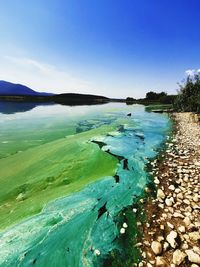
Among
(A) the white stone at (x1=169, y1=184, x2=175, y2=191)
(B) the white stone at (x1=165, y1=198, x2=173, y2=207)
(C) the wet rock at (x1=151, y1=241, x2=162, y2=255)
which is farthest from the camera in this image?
(A) the white stone at (x1=169, y1=184, x2=175, y2=191)

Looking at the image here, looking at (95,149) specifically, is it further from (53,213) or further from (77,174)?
(53,213)

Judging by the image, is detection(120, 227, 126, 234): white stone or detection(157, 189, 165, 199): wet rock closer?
detection(120, 227, 126, 234): white stone

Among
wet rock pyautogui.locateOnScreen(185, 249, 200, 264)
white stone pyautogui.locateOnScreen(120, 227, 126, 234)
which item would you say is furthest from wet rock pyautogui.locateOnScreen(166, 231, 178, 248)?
white stone pyautogui.locateOnScreen(120, 227, 126, 234)

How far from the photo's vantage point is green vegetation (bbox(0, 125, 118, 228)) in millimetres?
5829

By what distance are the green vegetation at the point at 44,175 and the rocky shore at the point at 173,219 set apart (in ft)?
7.71

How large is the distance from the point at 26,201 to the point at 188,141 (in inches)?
427

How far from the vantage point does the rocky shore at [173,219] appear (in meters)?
3.83

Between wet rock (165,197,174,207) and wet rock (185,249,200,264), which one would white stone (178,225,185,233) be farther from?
wet rock (165,197,174,207)

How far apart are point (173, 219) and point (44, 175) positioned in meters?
5.15

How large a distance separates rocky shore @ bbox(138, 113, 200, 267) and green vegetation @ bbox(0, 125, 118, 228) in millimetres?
2351

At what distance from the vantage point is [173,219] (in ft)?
16.3

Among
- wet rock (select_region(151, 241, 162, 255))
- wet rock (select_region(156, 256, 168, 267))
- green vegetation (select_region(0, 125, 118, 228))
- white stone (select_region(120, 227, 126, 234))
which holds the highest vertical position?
wet rock (select_region(151, 241, 162, 255))

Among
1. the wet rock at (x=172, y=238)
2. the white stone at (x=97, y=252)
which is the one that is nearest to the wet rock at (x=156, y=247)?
the wet rock at (x=172, y=238)

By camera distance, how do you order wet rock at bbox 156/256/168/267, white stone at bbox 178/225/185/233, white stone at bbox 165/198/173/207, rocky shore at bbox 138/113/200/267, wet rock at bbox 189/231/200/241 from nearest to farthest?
wet rock at bbox 156/256/168/267 < rocky shore at bbox 138/113/200/267 < wet rock at bbox 189/231/200/241 < white stone at bbox 178/225/185/233 < white stone at bbox 165/198/173/207
